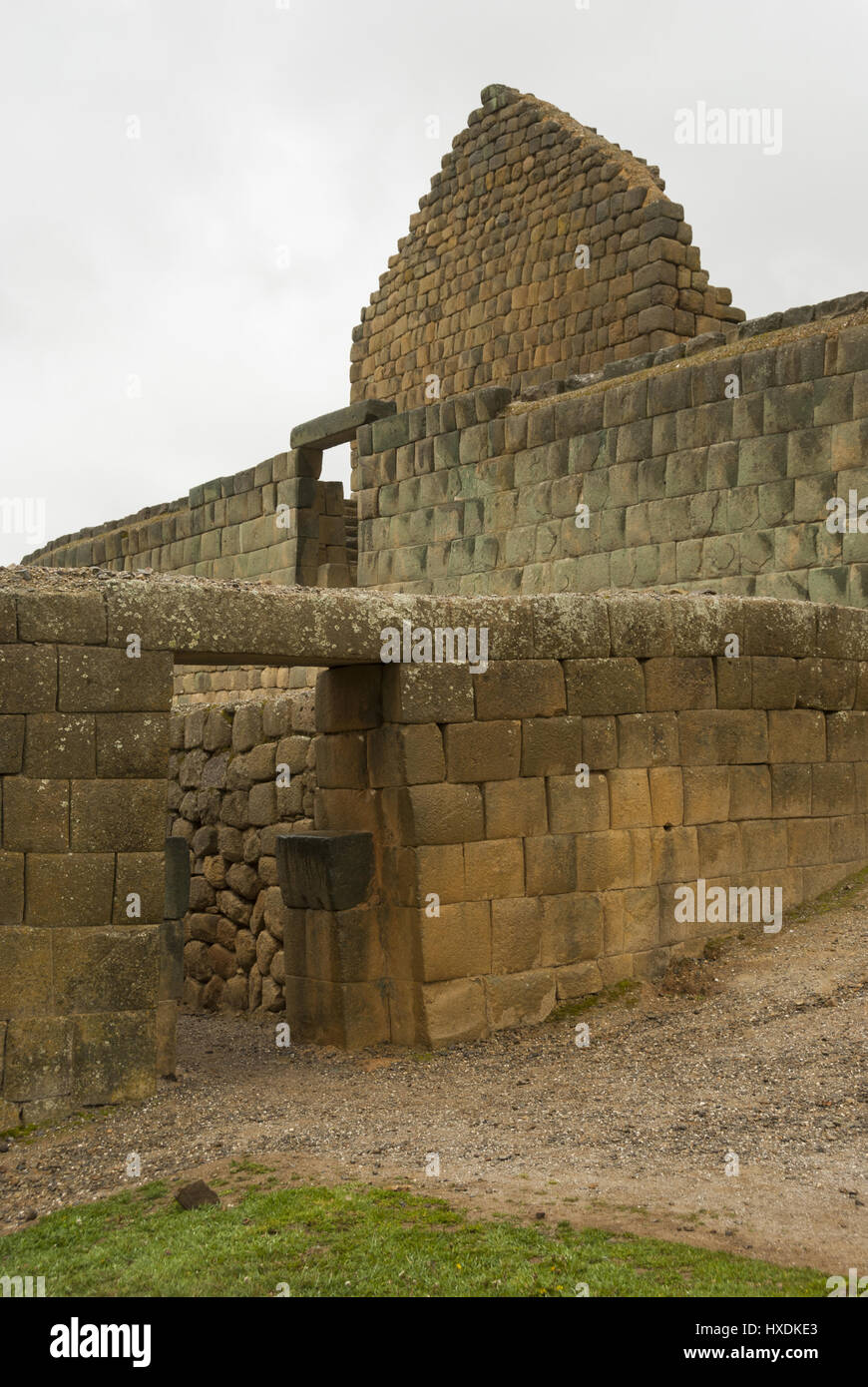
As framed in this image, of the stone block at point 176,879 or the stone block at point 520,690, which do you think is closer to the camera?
the stone block at point 176,879

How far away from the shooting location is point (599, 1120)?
666 cm

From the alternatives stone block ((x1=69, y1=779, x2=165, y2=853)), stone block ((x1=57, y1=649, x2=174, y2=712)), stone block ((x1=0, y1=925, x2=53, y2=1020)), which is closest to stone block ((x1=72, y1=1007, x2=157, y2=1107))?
stone block ((x1=0, y1=925, x2=53, y2=1020))

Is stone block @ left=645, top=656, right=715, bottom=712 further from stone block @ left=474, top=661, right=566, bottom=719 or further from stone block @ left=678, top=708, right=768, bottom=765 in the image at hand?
stone block @ left=474, top=661, right=566, bottom=719

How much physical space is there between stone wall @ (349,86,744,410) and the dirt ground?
34.1 ft

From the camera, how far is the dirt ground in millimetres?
5426

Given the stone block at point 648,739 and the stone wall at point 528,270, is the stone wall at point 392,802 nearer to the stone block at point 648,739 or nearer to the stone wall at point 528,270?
the stone block at point 648,739

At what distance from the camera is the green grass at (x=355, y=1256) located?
4652 millimetres

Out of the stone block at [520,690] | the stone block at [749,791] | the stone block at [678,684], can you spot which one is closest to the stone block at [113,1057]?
the stone block at [520,690]

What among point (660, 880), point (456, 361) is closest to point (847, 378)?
point (660, 880)

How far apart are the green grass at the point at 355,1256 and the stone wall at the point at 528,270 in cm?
1330

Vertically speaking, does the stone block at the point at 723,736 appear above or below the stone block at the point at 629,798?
above

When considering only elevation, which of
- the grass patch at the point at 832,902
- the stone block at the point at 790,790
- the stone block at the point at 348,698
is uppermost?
the stone block at the point at 348,698

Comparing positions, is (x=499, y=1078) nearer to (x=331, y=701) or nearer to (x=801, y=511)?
(x=331, y=701)

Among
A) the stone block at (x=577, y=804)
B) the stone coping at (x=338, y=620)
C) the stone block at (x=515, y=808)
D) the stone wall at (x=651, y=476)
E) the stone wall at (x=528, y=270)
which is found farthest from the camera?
the stone wall at (x=528, y=270)
